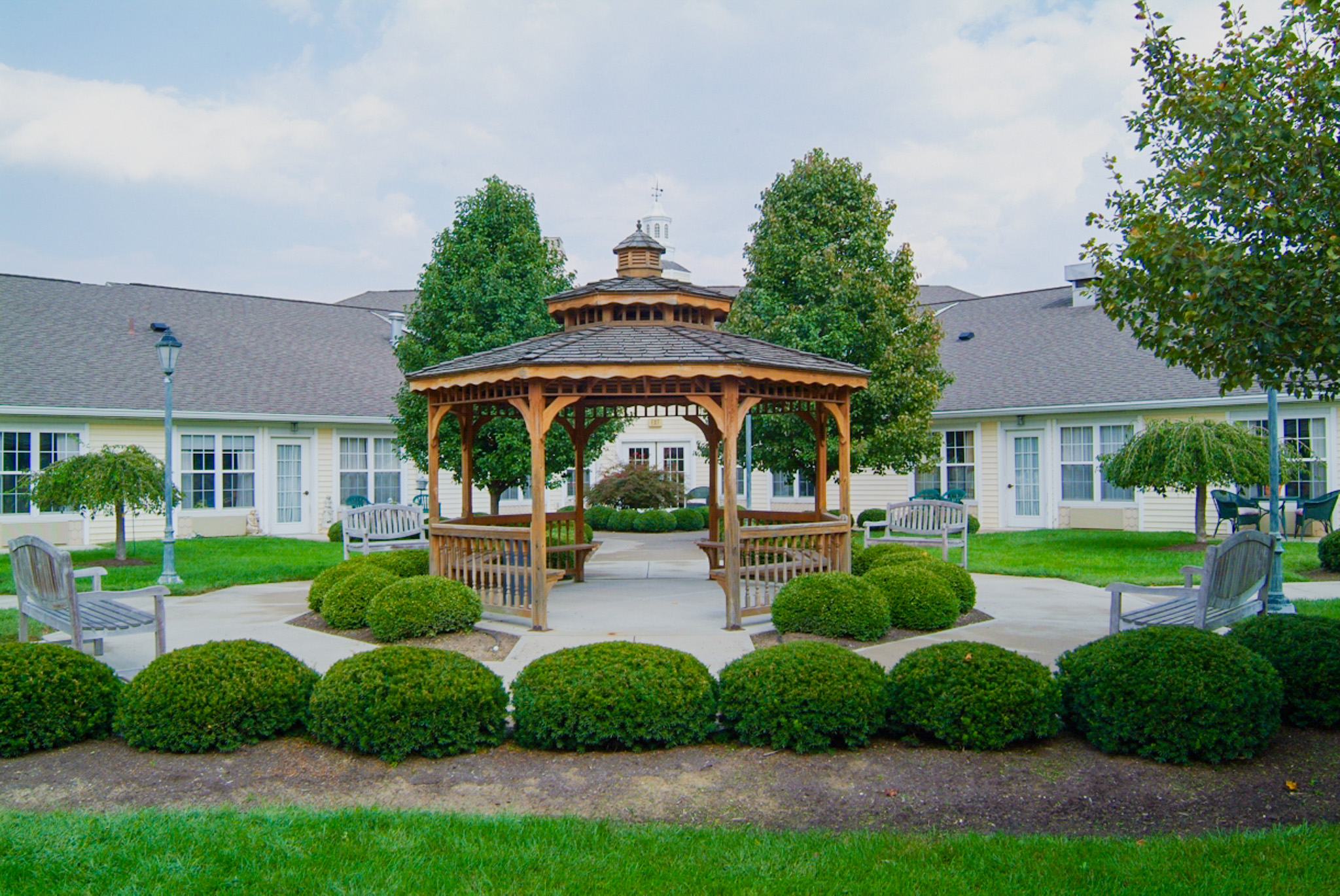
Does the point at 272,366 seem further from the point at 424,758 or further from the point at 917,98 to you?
the point at 424,758

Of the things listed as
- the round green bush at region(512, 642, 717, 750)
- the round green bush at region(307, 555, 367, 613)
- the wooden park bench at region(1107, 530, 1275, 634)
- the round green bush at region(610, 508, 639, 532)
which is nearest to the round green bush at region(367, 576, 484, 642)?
the round green bush at region(307, 555, 367, 613)

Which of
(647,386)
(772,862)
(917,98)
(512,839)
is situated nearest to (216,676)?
(512,839)

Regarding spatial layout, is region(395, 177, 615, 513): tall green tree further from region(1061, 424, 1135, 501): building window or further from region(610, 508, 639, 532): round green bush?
region(1061, 424, 1135, 501): building window

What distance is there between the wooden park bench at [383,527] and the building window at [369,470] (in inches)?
307

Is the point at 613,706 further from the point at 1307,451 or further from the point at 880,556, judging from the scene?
the point at 1307,451

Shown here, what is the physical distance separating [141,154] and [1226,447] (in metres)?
17.3

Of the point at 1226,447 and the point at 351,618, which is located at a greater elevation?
the point at 1226,447

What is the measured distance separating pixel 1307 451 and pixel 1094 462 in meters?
3.82

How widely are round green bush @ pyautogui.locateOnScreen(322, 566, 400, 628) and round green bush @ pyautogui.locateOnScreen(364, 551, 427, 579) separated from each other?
1.00 m

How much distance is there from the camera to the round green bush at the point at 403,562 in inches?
408

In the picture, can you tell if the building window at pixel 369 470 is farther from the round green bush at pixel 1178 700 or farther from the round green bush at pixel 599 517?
the round green bush at pixel 1178 700

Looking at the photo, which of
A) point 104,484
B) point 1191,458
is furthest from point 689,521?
point 104,484

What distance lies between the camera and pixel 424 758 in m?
5.14

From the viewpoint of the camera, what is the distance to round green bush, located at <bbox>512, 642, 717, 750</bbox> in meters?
5.17
